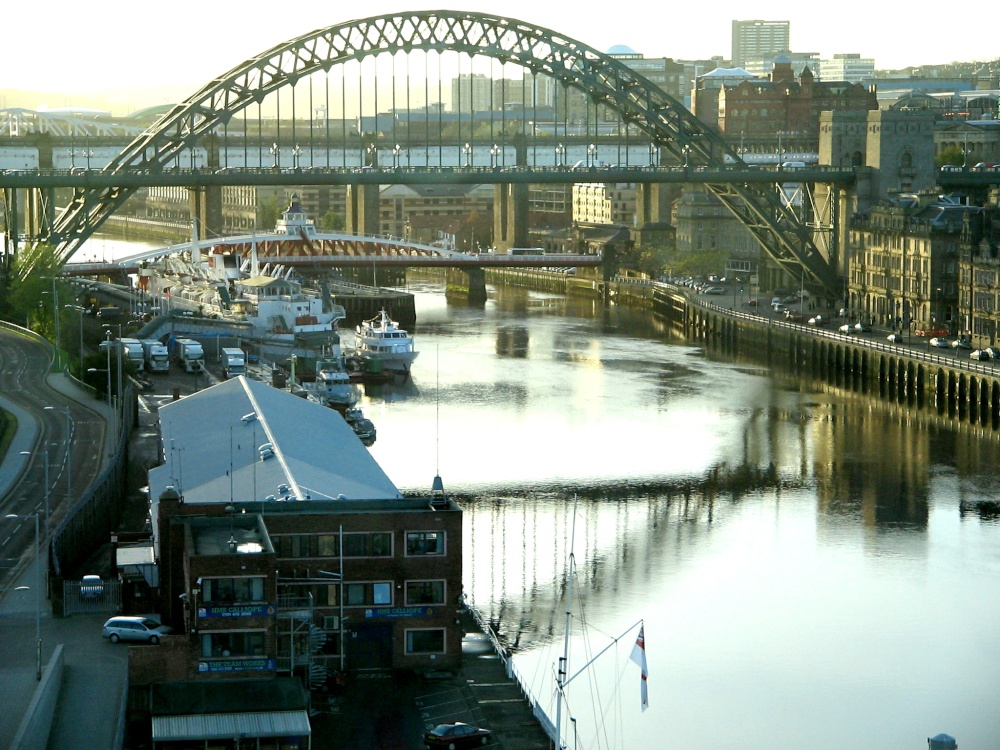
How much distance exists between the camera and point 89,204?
8125 centimetres

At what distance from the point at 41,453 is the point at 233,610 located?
1734 centimetres

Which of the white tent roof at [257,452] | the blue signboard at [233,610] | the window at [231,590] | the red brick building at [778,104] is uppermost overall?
the red brick building at [778,104]

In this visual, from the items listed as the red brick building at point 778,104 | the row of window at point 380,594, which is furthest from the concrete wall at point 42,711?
the red brick building at point 778,104

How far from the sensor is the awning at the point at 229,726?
26.8 m

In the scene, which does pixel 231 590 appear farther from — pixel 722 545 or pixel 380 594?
pixel 722 545

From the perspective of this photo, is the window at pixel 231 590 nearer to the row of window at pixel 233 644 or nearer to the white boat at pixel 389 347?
the row of window at pixel 233 644

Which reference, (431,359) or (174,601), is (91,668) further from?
(431,359)

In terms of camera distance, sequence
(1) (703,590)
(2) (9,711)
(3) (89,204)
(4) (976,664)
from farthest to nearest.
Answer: (3) (89,204)
(1) (703,590)
(4) (976,664)
(2) (9,711)

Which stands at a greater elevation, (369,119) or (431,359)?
(369,119)

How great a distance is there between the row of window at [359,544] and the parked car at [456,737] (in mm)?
3564

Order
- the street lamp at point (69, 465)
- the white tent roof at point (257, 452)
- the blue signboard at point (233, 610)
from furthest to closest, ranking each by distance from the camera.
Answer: the street lamp at point (69, 465) → the white tent roof at point (257, 452) → the blue signboard at point (233, 610)

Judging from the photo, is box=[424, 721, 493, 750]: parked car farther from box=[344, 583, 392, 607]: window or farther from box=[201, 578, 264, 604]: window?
box=[344, 583, 392, 607]: window

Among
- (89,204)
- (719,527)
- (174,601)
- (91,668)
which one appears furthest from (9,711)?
(89,204)

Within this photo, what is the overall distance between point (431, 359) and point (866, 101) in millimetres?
67710
